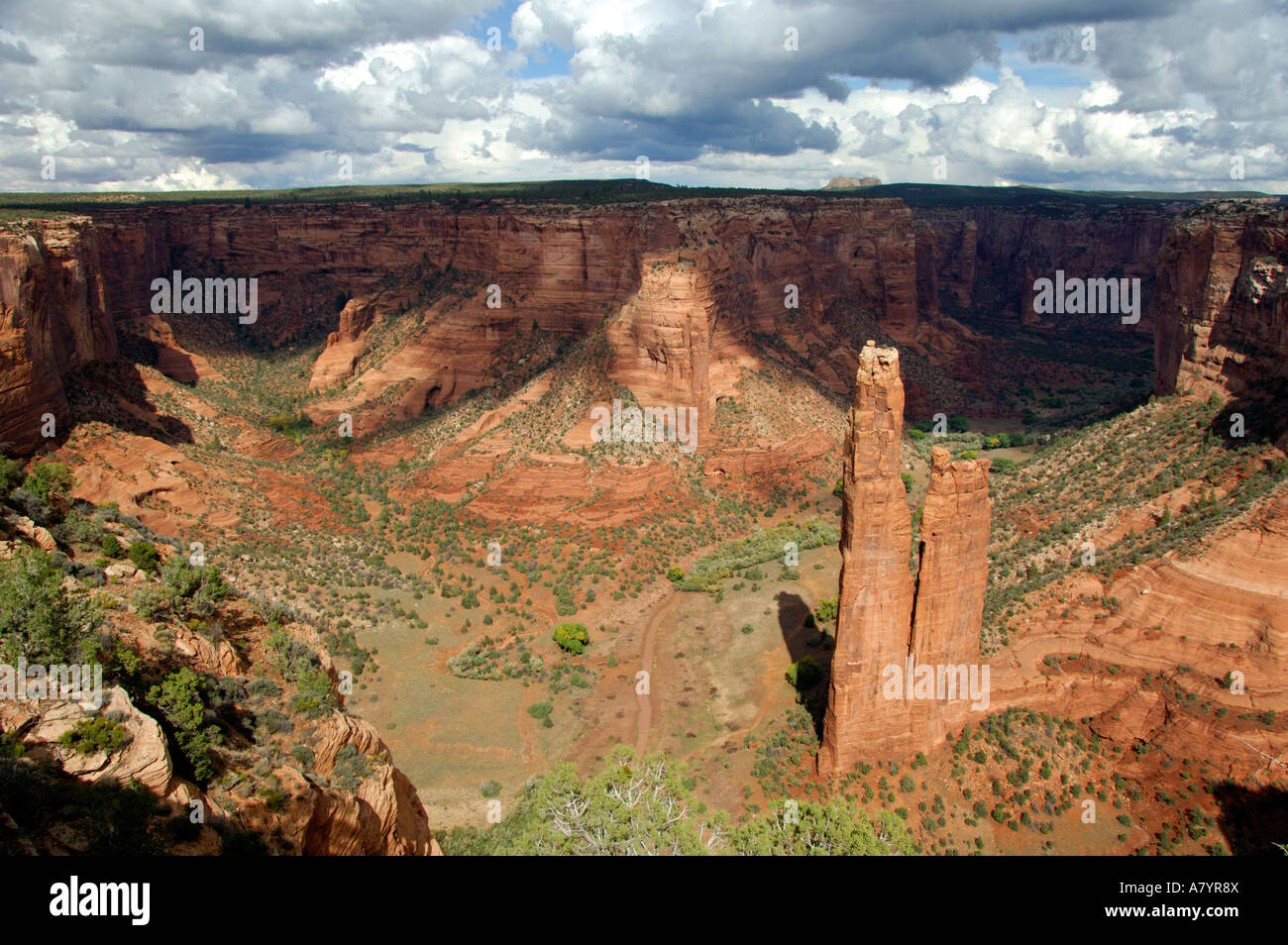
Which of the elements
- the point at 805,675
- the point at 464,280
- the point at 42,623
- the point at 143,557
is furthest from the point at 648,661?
the point at 464,280

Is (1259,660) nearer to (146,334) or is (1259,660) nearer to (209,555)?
(209,555)

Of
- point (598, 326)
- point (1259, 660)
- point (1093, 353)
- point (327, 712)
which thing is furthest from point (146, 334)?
point (1093, 353)

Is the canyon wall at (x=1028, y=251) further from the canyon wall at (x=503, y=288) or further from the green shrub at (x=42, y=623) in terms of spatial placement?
the green shrub at (x=42, y=623)

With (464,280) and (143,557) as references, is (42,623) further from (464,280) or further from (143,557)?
(464,280)

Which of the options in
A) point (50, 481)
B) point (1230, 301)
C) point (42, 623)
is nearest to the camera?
point (42, 623)

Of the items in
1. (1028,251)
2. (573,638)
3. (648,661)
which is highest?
(1028,251)

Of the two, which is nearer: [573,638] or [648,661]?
[648,661]
